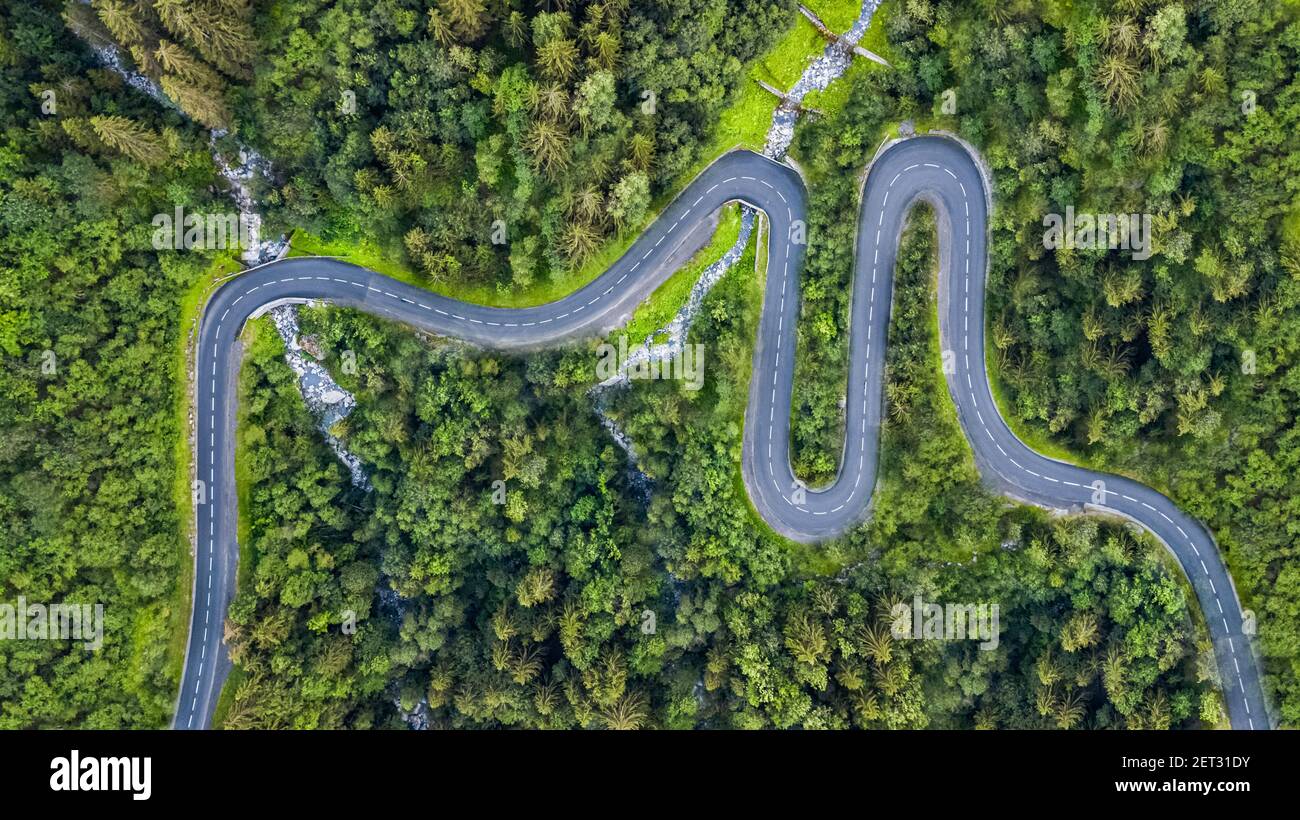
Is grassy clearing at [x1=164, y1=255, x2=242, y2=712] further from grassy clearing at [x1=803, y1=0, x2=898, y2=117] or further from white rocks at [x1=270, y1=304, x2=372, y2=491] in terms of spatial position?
grassy clearing at [x1=803, y1=0, x2=898, y2=117]

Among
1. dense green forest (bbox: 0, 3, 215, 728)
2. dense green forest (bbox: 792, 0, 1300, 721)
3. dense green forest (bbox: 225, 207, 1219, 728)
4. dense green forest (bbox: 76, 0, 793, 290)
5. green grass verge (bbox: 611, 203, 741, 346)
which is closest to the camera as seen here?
dense green forest (bbox: 792, 0, 1300, 721)

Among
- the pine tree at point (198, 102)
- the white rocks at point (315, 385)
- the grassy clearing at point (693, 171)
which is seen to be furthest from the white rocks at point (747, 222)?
the pine tree at point (198, 102)

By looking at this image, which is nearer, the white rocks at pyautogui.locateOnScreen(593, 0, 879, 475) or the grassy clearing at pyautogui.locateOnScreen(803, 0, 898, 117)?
the grassy clearing at pyautogui.locateOnScreen(803, 0, 898, 117)

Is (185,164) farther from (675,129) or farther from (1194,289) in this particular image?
(1194,289)

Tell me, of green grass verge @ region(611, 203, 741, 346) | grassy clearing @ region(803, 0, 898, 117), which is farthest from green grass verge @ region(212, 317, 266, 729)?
grassy clearing @ region(803, 0, 898, 117)

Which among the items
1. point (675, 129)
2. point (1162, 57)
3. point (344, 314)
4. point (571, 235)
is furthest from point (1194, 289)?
point (344, 314)

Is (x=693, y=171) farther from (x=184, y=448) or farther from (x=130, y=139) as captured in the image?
(x=184, y=448)
